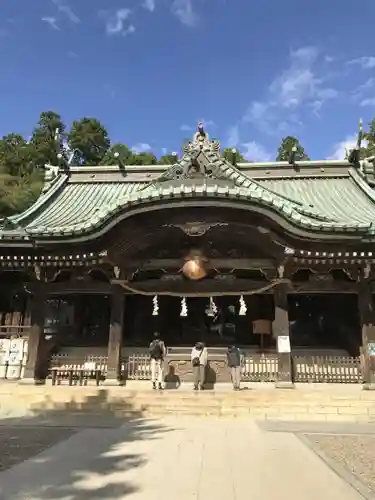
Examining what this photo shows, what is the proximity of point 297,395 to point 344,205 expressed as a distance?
8.01 m

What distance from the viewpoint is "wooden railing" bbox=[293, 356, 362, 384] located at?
13.0m

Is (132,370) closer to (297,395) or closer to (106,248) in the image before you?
(106,248)

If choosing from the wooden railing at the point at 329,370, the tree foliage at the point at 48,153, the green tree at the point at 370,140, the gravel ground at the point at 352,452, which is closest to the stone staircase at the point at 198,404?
the wooden railing at the point at 329,370

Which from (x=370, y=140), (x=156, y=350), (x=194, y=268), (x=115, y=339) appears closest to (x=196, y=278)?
(x=194, y=268)

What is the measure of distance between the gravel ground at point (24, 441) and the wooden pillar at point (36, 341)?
3.78 meters

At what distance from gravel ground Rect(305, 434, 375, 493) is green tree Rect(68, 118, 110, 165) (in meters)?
53.2

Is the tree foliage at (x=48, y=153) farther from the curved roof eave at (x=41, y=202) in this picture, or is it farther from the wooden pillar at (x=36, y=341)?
the wooden pillar at (x=36, y=341)

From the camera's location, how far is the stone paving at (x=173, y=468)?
5.12 metres

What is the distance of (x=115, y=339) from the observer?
13.3 m

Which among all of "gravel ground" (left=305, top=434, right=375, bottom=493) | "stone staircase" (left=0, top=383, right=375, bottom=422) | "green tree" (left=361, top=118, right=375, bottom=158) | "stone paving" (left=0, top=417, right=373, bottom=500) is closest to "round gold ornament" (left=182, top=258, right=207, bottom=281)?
"stone staircase" (left=0, top=383, right=375, bottom=422)

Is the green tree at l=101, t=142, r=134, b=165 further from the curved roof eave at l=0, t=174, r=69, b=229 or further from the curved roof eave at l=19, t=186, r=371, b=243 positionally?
the curved roof eave at l=19, t=186, r=371, b=243

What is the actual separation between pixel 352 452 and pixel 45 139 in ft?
179

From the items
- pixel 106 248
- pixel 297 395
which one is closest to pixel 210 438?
pixel 297 395

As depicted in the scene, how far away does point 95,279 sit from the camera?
1462 centimetres
